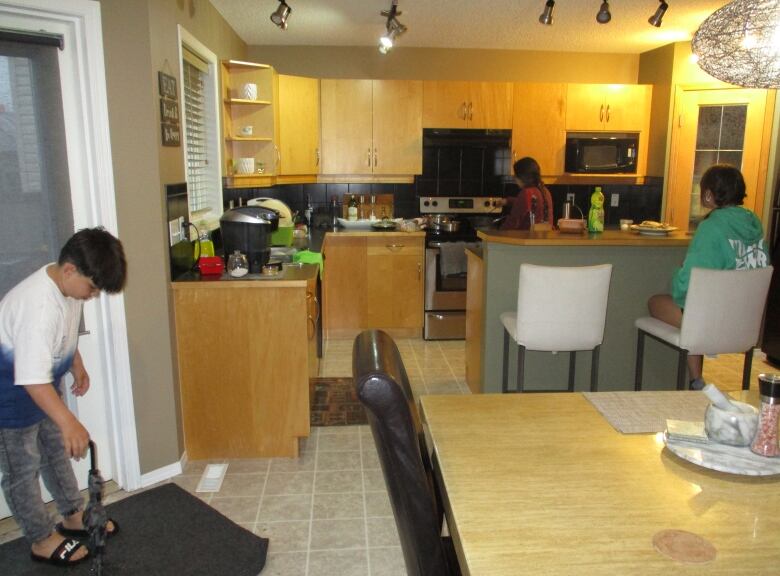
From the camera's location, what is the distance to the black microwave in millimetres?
5113

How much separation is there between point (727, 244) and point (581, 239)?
26.5 inches

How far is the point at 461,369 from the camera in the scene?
4.31 metres

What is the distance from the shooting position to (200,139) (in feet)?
12.4

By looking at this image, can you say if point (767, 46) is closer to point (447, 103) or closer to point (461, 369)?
point (461, 369)

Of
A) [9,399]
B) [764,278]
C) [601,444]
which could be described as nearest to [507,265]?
[764,278]

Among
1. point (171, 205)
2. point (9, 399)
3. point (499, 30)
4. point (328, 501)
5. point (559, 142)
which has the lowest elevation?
point (328, 501)

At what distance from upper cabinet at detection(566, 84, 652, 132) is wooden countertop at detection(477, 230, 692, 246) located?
2.06m

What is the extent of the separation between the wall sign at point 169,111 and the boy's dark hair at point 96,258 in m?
0.92

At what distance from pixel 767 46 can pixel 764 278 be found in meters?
1.36

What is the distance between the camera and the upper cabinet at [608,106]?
5.09m

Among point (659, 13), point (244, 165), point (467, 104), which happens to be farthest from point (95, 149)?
point (467, 104)

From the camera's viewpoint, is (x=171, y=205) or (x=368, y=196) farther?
(x=368, y=196)

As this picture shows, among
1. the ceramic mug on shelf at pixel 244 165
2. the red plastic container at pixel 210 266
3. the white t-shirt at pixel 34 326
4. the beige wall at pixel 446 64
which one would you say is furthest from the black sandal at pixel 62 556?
the beige wall at pixel 446 64

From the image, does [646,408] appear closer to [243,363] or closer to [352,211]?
[243,363]
